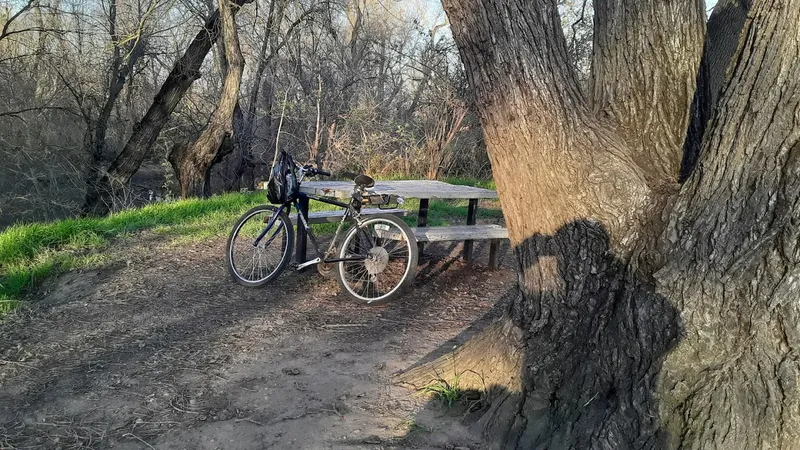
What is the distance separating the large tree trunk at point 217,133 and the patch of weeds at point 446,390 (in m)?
8.63

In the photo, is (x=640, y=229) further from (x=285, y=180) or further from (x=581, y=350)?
(x=285, y=180)

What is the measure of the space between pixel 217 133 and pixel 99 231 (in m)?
4.58

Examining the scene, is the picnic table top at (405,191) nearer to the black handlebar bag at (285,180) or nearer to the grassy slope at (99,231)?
the black handlebar bag at (285,180)

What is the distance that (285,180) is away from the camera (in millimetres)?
5289

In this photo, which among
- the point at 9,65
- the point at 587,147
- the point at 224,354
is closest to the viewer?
the point at 587,147

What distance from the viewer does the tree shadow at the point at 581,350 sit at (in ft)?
8.66

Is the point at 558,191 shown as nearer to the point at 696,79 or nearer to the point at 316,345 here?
the point at 696,79

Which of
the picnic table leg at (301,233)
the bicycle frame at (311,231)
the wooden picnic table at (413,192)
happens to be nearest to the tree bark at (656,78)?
the bicycle frame at (311,231)

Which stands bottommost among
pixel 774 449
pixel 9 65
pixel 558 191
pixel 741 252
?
pixel 774 449

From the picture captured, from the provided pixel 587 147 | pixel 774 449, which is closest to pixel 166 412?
pixel 587 147

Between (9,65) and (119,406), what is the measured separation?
41.2 feet

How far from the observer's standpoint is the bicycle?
5023mm

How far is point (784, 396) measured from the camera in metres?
2.28

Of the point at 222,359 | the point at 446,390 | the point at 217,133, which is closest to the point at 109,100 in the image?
the point at 217,133
